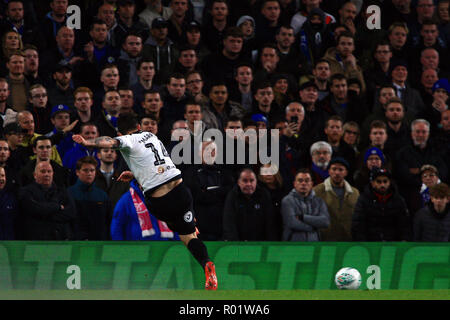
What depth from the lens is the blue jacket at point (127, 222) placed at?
40.9 ft

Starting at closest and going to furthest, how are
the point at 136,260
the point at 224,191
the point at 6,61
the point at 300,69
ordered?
1. the point at 136,260
2. the point at 224,191
3. the point at 6,61
4. the point at 300,69

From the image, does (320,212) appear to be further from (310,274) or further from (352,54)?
(352,54)

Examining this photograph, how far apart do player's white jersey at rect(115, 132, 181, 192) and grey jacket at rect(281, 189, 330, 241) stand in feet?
8.23

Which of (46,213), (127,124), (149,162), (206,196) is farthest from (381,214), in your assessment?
(46,213)

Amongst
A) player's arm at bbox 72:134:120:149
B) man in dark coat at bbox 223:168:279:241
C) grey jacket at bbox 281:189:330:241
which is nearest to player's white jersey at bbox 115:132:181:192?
player's arm at bbox 72:134:120:149

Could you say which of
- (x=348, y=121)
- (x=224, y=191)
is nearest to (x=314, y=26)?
(x=348, y=121)

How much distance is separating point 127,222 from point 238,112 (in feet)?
10.9

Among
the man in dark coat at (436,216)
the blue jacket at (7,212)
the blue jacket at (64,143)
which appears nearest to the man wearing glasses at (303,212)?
the man in dark coat at (436,216)

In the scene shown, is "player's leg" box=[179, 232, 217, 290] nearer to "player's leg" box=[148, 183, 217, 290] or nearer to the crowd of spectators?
"player's leg" box=[148, 183, 217, 290]

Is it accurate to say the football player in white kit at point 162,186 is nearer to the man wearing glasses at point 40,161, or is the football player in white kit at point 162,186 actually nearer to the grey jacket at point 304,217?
the man wearing glasses at point 40,161

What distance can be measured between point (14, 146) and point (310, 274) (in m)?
4.92

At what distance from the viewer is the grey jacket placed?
12867 millimetres

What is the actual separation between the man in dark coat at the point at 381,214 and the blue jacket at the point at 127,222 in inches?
111

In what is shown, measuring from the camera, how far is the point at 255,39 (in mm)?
16656
